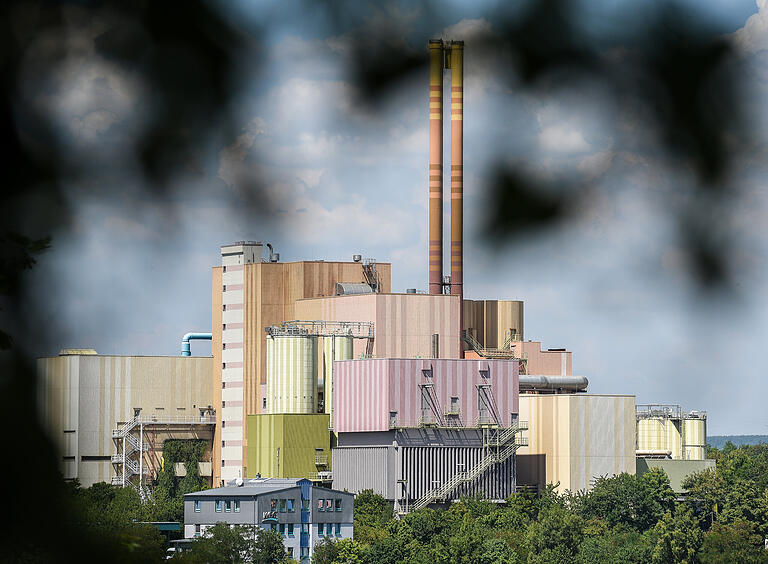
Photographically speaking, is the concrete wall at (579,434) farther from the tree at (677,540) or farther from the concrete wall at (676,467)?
the concrete wall at (676,467)

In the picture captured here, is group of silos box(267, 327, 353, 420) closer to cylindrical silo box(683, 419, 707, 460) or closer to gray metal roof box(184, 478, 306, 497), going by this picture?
gray metal roof box(184, 478, 306, 497)

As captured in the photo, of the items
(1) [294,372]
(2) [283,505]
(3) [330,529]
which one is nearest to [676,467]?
(1) [294,372]

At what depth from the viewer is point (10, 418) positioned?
3.16 metres

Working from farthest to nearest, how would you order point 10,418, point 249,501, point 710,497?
point 710,497 → point 249,501 → point 10,418

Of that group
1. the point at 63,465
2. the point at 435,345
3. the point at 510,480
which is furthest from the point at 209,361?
the point at 63,465

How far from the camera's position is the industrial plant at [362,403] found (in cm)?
5481

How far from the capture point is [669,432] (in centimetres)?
7044

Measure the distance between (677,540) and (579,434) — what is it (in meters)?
5.87

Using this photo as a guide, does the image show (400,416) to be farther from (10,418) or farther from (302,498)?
(10,418)

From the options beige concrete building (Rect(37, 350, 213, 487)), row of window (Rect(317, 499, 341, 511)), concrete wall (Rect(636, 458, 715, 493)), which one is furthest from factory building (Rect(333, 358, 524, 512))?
beige concrete building (Rect(37, 350, 213, 487))

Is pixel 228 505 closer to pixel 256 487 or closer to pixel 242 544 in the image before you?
pixel 256 487

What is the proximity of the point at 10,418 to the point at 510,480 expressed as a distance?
5378 cm

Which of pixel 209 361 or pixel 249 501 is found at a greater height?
pixel 209 361

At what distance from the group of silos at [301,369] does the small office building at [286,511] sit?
6.57 meters
